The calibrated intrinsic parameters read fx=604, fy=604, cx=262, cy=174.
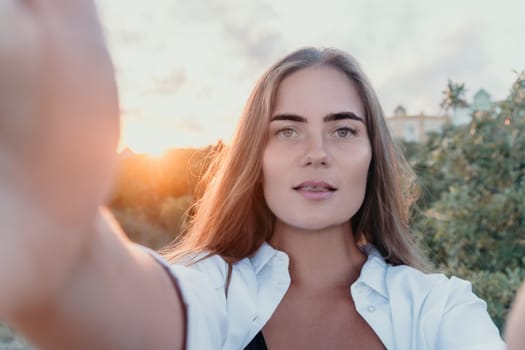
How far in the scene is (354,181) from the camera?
1832mm

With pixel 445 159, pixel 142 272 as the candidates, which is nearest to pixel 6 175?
pixel 142 272

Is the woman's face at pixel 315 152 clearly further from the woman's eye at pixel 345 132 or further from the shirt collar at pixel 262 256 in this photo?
the shirt collar at pixel 262 256

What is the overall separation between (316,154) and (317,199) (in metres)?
0.13

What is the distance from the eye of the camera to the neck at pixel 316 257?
1893 millimetres

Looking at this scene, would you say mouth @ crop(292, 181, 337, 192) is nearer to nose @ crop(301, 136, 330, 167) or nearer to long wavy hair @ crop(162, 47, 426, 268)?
nose @ crop(301, 136, 330, 167)

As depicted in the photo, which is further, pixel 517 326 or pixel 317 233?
pixel 317 233

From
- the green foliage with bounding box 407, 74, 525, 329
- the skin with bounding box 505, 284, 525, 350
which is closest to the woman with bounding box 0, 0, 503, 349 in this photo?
the skin with bounding box 505, 284, 525, 350

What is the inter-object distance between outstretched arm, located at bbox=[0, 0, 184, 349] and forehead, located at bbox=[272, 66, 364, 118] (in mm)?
1174

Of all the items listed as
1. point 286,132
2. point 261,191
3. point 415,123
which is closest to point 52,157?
point 286,132

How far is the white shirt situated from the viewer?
5.16 feet

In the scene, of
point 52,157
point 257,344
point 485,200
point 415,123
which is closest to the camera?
point 52,157

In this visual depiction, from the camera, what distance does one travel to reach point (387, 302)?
5.99ft

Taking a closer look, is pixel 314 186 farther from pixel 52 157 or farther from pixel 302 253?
pixel 52 157

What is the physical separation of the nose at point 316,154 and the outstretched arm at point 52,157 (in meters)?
1.07
